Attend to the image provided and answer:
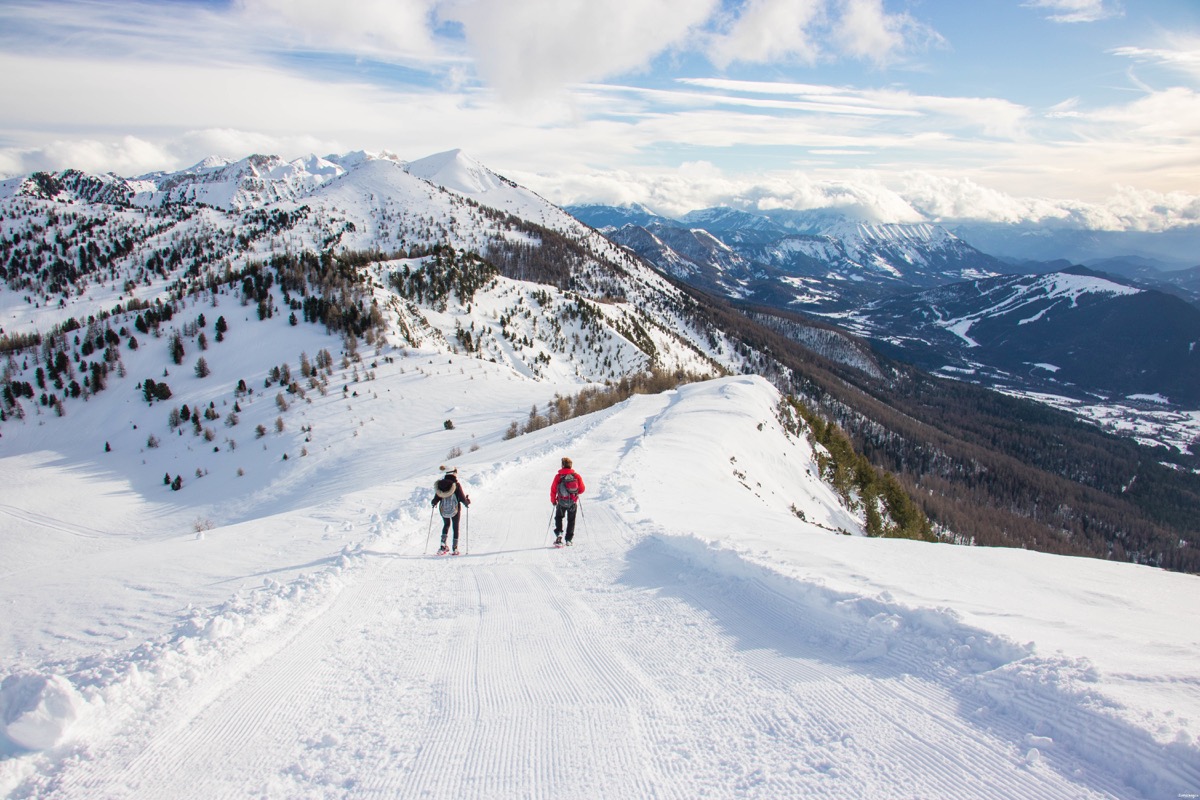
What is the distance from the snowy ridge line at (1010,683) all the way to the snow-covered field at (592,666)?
0.02 metres

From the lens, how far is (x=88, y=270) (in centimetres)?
13350

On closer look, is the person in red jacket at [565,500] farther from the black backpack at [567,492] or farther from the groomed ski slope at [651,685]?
the groomed ski slope at [651,685]

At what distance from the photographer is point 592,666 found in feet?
19.9

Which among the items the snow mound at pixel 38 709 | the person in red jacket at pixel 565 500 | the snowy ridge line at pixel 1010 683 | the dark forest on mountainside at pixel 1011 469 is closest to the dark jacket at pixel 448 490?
the person in red jacket at pixel 565 500

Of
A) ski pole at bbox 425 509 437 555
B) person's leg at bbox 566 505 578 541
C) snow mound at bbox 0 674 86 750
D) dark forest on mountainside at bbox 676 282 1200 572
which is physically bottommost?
dark forest on mountainside at bbox 676 282 1200 572

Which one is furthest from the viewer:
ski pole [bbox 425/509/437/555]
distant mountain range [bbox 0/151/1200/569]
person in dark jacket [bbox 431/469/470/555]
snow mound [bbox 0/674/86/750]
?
distant mountain range [bbox 0/151/1200/569]

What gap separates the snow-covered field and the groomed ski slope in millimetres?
28

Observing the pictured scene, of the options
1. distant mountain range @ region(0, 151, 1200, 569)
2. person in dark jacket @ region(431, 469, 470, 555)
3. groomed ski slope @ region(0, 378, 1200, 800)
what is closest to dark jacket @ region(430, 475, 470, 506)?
person in dark jacket @ region(431, 469, 470, 555)

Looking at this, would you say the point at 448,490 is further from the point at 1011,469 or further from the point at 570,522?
the point at 1011,469

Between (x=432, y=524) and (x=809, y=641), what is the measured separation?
910cm

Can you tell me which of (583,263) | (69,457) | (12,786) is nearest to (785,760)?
(12,786)

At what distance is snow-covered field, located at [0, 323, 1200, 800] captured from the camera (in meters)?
4.26

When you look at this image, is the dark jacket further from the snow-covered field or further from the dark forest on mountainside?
the dark forest on mountainside

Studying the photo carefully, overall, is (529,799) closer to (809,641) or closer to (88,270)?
(809,641)
